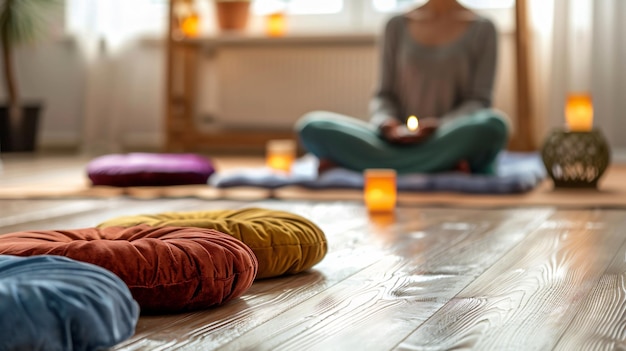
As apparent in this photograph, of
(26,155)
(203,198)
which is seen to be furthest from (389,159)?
(26,155)

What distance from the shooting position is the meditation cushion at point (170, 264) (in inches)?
56.4

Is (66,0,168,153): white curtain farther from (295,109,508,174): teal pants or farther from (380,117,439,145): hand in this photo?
(380,117,439,145): hand

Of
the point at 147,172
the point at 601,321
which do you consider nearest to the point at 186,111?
the point at 147,172

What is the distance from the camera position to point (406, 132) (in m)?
3.59

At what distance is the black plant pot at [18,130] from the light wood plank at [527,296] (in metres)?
3.85

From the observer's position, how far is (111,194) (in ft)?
10.9

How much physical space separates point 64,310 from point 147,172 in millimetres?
2434

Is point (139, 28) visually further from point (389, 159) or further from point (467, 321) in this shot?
point (467, 321)

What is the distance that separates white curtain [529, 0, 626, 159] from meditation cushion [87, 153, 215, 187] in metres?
2.03

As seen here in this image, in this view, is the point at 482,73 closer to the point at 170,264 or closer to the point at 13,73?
the point at 170,264

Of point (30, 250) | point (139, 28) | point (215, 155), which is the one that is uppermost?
point (139, 28)

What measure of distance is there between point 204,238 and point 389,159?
2.13 m

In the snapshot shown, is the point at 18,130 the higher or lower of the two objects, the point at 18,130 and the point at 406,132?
the lower

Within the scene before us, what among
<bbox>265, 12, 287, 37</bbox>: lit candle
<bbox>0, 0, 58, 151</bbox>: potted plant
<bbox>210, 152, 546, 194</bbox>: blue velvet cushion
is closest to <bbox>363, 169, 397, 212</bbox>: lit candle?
<bbox>210, 152, 546, 194</bbox>: blue velvet cushion
